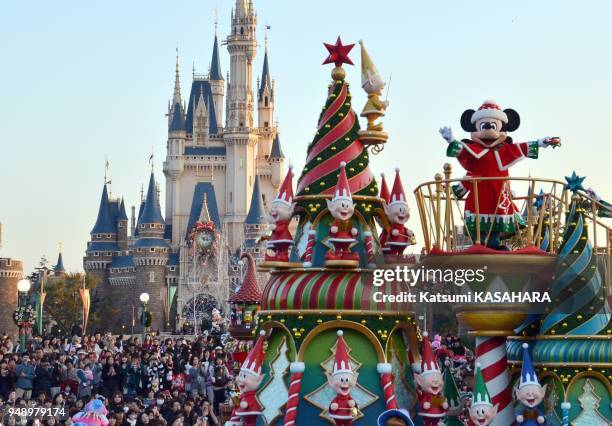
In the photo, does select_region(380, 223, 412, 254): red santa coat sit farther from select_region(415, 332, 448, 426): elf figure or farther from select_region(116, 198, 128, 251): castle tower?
select_region(116, 198, 128, 251): castle tower

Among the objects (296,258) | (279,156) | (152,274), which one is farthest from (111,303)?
(296,258)

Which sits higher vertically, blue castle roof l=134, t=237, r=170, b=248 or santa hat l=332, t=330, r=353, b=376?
blue castle roof l=134, t=237, r=170, b=248

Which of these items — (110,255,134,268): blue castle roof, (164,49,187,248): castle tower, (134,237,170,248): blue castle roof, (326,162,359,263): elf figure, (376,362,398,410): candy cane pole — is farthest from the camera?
(164,49,187,248): castle tower

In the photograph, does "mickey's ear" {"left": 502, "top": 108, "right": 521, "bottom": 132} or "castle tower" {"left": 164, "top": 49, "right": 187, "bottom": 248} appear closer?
"mickey's ear" {"left": 502, "top": 108, "right": 521, "bottom": 132}

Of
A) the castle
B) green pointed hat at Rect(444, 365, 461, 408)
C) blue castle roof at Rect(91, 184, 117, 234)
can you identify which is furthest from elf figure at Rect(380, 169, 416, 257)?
blue castle roof at Rect(91, 184, 117, 234)

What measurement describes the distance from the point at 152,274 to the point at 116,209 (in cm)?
739

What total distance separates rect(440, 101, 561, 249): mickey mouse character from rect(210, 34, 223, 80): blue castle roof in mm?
98823

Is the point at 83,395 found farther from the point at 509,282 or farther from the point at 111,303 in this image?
the point at 111,303

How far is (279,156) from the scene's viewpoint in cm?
10756

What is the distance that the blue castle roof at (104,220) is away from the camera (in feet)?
332

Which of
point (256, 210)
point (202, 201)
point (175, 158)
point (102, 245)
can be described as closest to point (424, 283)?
point (256, 210)

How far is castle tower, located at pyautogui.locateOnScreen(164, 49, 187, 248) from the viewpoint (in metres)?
107

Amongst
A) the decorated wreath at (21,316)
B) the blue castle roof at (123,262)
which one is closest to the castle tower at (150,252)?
the blue castle roof at (123,262)

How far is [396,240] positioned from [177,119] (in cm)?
9723
